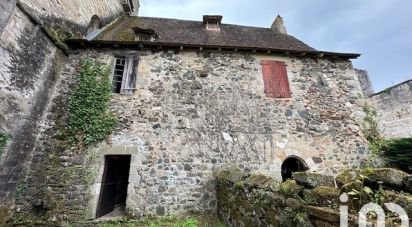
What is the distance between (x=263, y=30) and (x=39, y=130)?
34.3 ft

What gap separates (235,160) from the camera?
6.14 m

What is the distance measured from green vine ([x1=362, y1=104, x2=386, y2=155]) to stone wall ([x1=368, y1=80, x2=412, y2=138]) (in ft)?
2.68

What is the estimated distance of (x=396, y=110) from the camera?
8055 mm

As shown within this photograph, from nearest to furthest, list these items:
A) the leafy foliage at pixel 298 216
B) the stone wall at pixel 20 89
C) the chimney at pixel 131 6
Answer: the leafy foliage at pixel 298 216 → the stone wall at pixel 20 89 → the chimney at pixel 131 6

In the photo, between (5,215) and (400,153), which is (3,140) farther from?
(400,153)

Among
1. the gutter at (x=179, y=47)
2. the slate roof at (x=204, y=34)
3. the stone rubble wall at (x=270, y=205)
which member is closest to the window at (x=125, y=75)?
the gutter at (x=179, y=47)

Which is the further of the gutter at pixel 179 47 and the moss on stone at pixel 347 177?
the gutter at pixel 179 47

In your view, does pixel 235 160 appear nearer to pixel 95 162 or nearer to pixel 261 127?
pixel 261 127

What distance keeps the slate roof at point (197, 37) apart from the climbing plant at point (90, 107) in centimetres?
118

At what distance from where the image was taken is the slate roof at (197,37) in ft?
23.0

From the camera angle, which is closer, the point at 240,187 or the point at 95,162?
the point at 240,187

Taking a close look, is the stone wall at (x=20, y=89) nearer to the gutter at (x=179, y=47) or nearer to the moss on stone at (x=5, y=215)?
the moss on stone at (x=5, y=215)

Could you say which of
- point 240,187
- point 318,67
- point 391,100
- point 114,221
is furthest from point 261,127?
point 391,100

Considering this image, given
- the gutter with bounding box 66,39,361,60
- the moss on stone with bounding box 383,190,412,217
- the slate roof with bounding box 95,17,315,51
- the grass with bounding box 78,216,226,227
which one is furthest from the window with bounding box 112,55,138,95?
the moss on stone with bounding box 383,190,412,217
